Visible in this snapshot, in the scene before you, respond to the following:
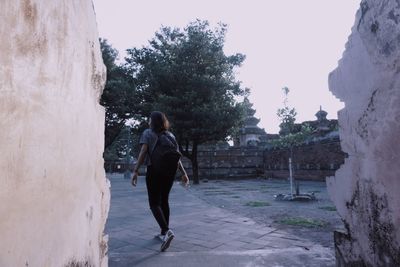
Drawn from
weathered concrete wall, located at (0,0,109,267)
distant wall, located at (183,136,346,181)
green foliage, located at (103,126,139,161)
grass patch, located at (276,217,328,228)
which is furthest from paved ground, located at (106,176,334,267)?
green foliage, located at (103,126,139,161)

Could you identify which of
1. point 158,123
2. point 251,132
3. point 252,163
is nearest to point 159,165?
point 158,123

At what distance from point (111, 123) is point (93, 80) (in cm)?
2771

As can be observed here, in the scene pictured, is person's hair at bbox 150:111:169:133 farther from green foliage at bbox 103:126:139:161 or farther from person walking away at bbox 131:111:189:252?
green foliage at bbox 103:126:139:161

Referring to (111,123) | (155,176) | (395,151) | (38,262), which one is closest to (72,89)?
(38,262)

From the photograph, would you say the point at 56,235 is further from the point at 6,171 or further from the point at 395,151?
the point at 395,151

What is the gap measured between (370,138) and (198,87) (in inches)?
593

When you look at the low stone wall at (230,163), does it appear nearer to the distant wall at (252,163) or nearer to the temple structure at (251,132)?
the distant wall at (252,163)

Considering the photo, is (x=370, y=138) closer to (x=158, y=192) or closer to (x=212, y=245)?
(x=212, y=245)

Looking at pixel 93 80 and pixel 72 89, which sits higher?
pixel 93 80

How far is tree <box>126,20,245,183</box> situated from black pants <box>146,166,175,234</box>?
1239 cm

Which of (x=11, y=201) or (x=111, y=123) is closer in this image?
(x=11, y=201)

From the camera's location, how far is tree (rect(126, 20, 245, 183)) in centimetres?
1700

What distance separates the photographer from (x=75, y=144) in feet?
6.90

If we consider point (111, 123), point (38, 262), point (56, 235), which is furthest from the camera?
point (111, 123)
